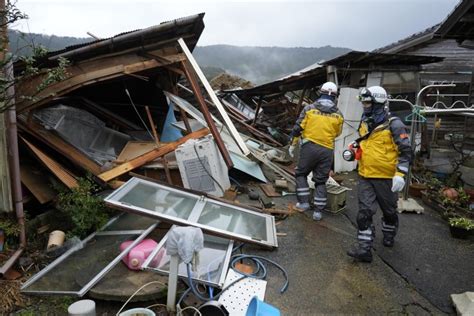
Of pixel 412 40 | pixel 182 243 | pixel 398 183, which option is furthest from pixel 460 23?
pixel 412 40

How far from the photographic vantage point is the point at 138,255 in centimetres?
379

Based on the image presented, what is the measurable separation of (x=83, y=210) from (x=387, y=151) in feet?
12.6

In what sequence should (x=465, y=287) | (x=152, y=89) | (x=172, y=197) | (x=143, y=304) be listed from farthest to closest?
(x=152, y=89), (x=172, y=197), (x=465, y=287), (x=143, y=304)

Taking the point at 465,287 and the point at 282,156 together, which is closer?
the point at 465,287

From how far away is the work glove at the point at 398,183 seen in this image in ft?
12.9

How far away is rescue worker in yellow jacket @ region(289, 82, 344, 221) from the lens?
18.2 feet

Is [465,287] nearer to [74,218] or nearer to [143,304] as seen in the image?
[143,304]

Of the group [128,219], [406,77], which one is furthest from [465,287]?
[406,77]

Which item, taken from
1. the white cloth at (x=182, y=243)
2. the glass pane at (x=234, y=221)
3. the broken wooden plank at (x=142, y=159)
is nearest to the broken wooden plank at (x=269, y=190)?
the glass pane at (x=234, y=221)

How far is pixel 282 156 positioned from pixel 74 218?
628cm

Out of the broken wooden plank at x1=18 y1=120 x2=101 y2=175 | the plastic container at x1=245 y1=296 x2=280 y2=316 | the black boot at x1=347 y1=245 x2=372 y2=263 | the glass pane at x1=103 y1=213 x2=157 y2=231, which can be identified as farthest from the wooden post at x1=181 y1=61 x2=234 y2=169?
the plastic container at x1=245 y1=296 x2=280 y2=316

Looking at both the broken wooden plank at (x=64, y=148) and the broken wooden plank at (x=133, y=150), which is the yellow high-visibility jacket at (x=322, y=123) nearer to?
the broken wooden plank at (x=133, y=150)

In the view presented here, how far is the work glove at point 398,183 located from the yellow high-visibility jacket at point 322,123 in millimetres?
1674

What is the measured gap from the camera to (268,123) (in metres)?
14.4
